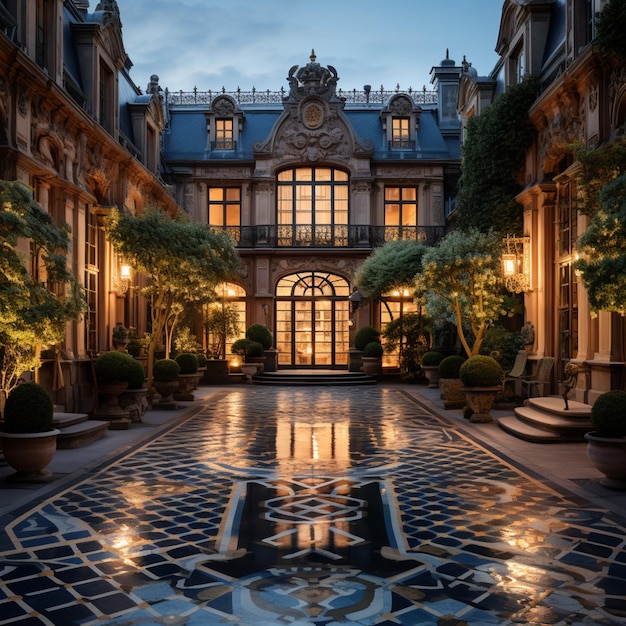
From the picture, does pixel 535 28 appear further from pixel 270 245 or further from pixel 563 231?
pixel 270 245

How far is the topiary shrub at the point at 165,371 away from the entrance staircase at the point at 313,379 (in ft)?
26.3

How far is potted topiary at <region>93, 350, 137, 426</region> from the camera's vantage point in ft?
43.9

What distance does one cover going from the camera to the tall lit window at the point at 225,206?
97.8 ft

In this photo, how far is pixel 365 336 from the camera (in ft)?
88.3

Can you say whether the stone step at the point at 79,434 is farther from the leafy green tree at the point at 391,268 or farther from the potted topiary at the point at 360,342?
the potted topiary at the point at 360,342

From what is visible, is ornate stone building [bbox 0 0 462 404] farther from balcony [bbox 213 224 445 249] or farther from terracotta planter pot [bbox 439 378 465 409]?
terracotta planter pot [bbox 439 378 465 409]

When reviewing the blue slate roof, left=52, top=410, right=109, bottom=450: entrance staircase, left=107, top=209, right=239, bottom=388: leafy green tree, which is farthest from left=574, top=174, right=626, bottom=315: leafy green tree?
the blue slate roof

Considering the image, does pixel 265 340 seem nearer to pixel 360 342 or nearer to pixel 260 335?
pixel 260 335

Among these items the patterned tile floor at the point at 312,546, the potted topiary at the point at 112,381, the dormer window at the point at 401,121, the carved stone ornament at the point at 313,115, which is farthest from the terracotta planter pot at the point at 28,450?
the dormer window at the point at 401,121

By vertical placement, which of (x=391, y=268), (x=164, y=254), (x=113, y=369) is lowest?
(x=113, y=369)

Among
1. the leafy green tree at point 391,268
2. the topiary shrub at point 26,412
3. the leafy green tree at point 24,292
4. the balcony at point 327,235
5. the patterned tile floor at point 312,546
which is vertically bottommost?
the patterned tile floor at point 312,546

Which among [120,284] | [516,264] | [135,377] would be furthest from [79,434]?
[516,264]

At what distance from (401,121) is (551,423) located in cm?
2151

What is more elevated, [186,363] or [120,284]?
[120,284]
